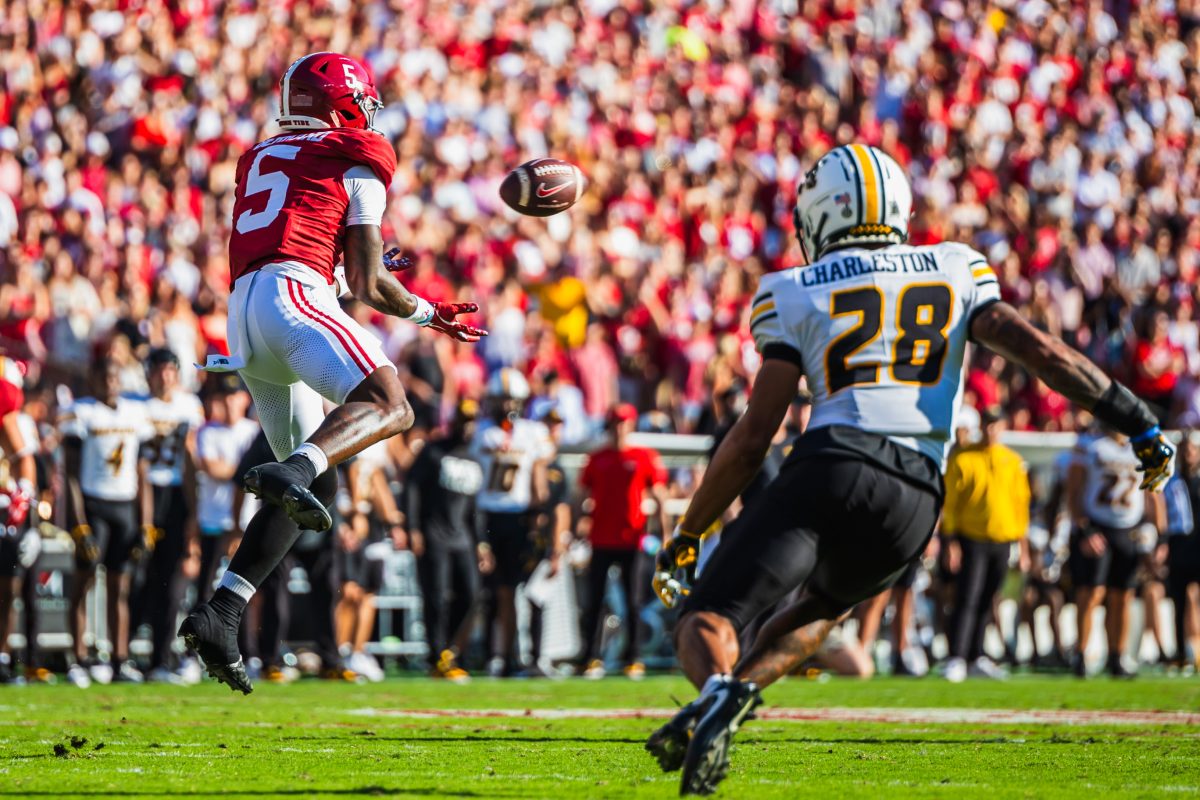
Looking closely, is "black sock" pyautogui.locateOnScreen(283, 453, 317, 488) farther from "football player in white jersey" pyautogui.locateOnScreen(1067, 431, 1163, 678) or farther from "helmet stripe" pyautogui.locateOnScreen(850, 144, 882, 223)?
"football player in white jersey" pyautogui.locateOnScreen(1067, 431, 1163, 678)

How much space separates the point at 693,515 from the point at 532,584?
8026 millimetres

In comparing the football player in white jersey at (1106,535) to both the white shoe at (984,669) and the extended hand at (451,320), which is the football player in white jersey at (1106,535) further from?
the extended hand at (451,320)

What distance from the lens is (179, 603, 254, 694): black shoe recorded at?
560 cm

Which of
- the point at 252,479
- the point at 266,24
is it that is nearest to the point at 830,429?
the point at 252,479

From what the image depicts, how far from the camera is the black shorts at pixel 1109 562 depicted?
12.8m

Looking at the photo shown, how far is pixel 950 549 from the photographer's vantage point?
12875 millimetres

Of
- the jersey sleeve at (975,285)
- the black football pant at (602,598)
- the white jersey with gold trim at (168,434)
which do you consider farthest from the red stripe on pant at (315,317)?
the black football pant at (602,598)

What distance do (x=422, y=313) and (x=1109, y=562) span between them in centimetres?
817

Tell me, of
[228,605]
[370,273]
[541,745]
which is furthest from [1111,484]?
[228,605]

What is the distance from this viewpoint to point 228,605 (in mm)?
5758

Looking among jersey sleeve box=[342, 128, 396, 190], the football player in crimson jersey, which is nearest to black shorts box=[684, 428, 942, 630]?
the football player in crimson jersey

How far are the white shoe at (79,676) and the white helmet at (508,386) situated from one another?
347 cm

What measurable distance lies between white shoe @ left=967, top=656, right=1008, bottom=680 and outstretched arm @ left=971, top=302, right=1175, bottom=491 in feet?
26.0

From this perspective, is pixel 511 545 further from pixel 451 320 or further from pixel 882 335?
pixel 882 335
